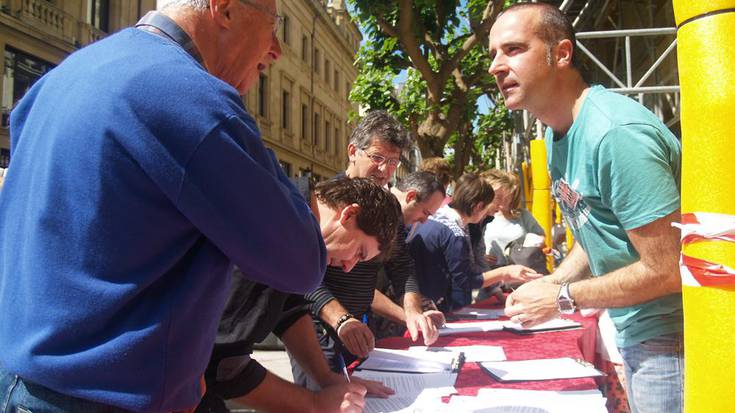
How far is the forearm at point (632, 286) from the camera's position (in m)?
1.35

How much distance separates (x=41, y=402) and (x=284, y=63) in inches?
1107

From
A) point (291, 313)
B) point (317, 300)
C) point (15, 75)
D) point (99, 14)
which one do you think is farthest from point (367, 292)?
point (99, 14)

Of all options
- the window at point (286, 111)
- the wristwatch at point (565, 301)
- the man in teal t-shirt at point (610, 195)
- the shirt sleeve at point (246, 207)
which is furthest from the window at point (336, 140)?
the shirt sleeve at point (246, 207)

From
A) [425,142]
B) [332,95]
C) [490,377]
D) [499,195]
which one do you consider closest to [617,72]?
[425,142]

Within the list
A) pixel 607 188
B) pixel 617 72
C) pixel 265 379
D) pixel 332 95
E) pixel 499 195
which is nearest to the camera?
pixel 607 188

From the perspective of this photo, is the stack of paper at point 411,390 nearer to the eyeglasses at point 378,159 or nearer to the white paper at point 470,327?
the white paper at point 470,327

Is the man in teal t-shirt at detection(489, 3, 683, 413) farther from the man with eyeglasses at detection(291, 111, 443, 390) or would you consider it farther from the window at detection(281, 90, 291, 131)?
the window at detection(281, 90, 291, 131)

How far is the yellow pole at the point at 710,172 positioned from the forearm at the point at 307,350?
1.06 m

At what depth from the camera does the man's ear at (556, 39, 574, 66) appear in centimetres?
170

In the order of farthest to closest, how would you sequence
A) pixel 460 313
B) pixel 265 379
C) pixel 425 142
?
1. pixel 425 142
2. pixel 460 313
3. pixel 265 379

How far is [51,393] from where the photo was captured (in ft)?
3.04

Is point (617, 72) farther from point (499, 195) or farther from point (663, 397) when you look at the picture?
point (663, 397)

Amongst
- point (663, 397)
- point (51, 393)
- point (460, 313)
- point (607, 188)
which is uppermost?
point (607, 188)

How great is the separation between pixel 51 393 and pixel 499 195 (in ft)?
13.4
